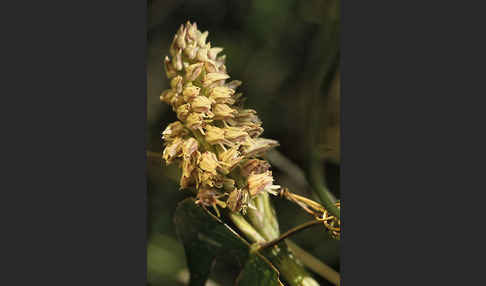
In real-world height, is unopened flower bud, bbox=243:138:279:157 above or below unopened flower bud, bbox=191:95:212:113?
below

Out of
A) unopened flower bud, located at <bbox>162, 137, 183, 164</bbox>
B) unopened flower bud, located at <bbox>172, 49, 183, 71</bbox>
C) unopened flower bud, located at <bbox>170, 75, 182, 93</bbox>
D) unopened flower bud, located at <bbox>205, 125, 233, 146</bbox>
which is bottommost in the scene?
unopened flower bud, located at <bbox>162, 137, 183, 164</bbox>

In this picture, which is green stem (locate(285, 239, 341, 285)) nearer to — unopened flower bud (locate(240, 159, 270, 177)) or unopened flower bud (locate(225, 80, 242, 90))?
unopened flower bud (locate(240, 159, 270, 177))

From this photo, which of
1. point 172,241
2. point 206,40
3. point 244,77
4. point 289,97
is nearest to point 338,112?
point 289,97

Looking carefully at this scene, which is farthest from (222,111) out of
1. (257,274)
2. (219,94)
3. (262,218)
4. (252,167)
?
(257,274)

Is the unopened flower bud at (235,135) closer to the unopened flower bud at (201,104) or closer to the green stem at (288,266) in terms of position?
the unopened flower bud at (201,104)

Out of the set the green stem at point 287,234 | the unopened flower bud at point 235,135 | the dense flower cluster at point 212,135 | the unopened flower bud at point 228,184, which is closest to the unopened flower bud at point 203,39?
the dense flower cluster at point 212,135

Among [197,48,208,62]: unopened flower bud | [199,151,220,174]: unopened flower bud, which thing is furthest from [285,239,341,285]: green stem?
Answer: [197,48,208,62]: unopened flower bud

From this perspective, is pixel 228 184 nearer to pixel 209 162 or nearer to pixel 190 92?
pixel 209 162
